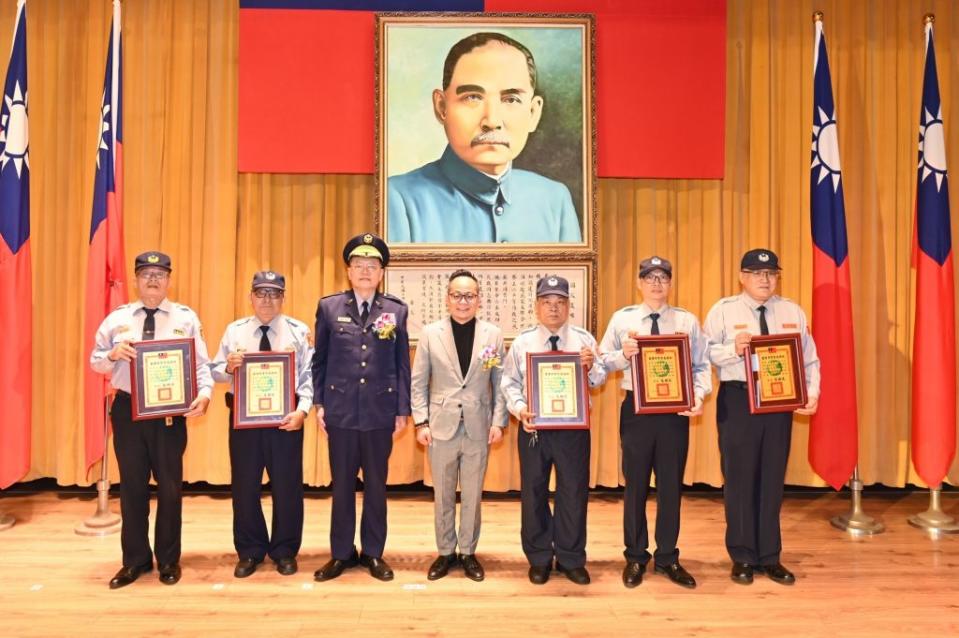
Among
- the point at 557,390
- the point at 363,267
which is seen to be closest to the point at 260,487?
the point at 363,267

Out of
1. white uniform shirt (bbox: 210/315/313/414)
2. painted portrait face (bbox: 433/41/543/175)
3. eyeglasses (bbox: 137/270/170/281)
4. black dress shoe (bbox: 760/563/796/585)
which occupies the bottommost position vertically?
black dress shoe (bbox: 760/563/796/585)

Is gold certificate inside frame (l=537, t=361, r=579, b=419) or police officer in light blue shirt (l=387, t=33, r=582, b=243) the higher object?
police officer in light blue shirt (l=387, t=33, r=582, b=243)

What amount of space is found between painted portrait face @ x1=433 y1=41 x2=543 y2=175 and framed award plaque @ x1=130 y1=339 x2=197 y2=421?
8.87 ft

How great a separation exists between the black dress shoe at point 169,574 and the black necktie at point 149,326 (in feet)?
3.97

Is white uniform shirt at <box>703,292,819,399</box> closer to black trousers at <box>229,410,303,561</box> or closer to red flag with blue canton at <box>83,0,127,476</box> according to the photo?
black trousers at <box>229,410,303,561</box>

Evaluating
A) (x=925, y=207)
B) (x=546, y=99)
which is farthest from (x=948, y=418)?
(x=546, y=99)

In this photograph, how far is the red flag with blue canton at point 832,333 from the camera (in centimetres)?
476

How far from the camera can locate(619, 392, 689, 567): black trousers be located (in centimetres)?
367

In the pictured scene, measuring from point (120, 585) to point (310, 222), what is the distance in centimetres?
291

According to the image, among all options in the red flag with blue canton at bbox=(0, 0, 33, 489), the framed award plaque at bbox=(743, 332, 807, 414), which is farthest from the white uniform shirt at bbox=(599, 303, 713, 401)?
the red flag with blue canton at bbox=(0, 0, 33, 489)

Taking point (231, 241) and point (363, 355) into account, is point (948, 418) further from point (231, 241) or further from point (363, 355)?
point (231, 241)

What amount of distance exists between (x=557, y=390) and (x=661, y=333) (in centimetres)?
64

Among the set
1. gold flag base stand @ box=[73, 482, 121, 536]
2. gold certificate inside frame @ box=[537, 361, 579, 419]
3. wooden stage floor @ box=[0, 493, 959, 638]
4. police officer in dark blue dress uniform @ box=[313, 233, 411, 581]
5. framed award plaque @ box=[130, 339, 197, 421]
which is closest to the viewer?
wooden stage floor @ box=[0, 493, 959, 638]

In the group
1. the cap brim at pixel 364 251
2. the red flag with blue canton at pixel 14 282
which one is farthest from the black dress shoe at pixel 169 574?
the cap brim at pixel 364 251
